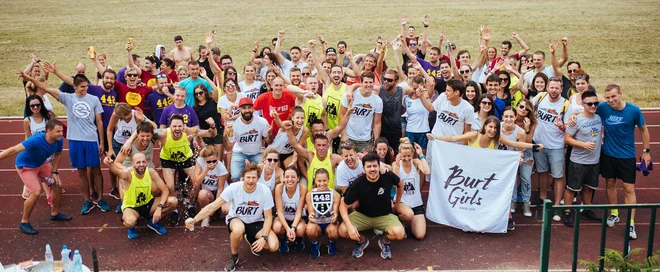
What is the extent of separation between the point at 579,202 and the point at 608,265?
3.20 m

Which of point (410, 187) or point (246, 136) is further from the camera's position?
point (246, 136)

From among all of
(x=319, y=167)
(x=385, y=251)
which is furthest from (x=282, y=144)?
(x=385, y=251)

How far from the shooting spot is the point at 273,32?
3148 cm

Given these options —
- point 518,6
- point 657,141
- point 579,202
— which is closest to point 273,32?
point 518,6

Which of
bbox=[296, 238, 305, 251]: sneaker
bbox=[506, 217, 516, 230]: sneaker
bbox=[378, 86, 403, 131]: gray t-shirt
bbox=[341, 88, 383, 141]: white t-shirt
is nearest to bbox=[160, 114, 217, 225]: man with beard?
bbox=[296, 238, 305, 251]: sneaker

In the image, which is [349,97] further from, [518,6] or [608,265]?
[518,6]

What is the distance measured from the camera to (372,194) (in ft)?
23.4

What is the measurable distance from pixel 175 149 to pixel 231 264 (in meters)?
2.20

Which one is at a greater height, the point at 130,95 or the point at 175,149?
the point at 130,95

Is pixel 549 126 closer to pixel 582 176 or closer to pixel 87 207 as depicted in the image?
pixel 582 176

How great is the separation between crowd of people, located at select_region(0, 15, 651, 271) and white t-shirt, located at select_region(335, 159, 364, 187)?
1cm

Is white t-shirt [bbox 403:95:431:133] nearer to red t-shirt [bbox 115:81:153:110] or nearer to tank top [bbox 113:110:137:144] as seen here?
tank top [bbox 113:110:137:144]

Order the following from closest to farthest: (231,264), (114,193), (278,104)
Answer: (231,264)
(278,104)
(114,193)

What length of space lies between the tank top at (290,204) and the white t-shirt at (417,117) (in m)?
2.48
